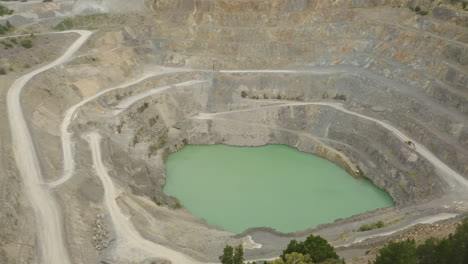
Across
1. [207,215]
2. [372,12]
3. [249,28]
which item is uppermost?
[372,12]

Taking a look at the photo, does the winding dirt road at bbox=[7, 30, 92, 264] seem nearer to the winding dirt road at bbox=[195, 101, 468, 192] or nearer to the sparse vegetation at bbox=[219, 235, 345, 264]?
the sparse vegetation at bbox=[219, 235, 345, 264]

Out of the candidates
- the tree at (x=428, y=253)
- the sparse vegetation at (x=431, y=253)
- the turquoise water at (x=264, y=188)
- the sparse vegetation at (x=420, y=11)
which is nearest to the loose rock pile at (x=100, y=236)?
the turquoise water at (x=264, y=188)

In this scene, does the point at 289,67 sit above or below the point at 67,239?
above

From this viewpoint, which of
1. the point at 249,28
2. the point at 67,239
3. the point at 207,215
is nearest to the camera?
the point at 67,239

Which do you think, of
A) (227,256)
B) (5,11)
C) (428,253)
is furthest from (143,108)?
(428,253)

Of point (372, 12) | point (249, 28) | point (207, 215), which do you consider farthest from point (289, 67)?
point (207, 215)

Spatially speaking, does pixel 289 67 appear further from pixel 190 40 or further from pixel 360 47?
pixel 190 40

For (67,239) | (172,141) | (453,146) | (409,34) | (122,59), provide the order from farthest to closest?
(122,59)
(409,34)
(172,141)
(453,146)
(67,239)
